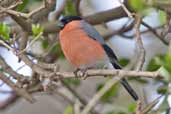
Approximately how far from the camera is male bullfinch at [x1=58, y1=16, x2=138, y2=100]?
3.09m

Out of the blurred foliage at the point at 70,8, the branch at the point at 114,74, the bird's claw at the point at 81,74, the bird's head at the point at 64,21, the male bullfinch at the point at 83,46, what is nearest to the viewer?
the branch at the point at 114,74

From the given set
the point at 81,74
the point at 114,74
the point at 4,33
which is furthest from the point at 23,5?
the point at 114,74

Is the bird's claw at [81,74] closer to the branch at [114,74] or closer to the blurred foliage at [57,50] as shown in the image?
→ the branch at [114,74]

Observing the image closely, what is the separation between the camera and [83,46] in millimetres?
3135

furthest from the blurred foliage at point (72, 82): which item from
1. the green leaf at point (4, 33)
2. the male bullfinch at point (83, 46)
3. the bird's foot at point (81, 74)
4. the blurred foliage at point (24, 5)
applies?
the green leaf at point (4, 33)

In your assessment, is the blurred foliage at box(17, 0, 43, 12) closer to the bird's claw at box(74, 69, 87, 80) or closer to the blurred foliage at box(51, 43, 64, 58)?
the blurred foliage at box(51, 43, 64, 58)

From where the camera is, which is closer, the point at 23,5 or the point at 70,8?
the point at 23,5

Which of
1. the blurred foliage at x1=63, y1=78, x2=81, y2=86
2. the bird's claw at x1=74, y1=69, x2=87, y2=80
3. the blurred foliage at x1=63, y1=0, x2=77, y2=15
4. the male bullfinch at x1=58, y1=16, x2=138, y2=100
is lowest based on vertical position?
the blurred foliage at x1=63, y1=78, x2=81, y2=86

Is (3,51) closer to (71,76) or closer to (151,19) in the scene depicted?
(151,19)

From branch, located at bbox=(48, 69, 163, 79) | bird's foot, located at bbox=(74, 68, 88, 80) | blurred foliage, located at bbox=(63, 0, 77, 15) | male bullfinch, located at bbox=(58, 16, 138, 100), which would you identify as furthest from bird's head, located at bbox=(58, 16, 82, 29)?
branch, located at bbox=(48, 69, 163, 79)

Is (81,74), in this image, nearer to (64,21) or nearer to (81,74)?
(81,74)

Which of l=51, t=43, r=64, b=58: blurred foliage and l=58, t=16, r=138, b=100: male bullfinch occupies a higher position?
l=58, t=16, r=138, b=100: male bullfinch

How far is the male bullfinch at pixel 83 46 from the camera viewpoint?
10.1 ft

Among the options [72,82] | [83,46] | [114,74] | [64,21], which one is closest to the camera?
[114,74]
